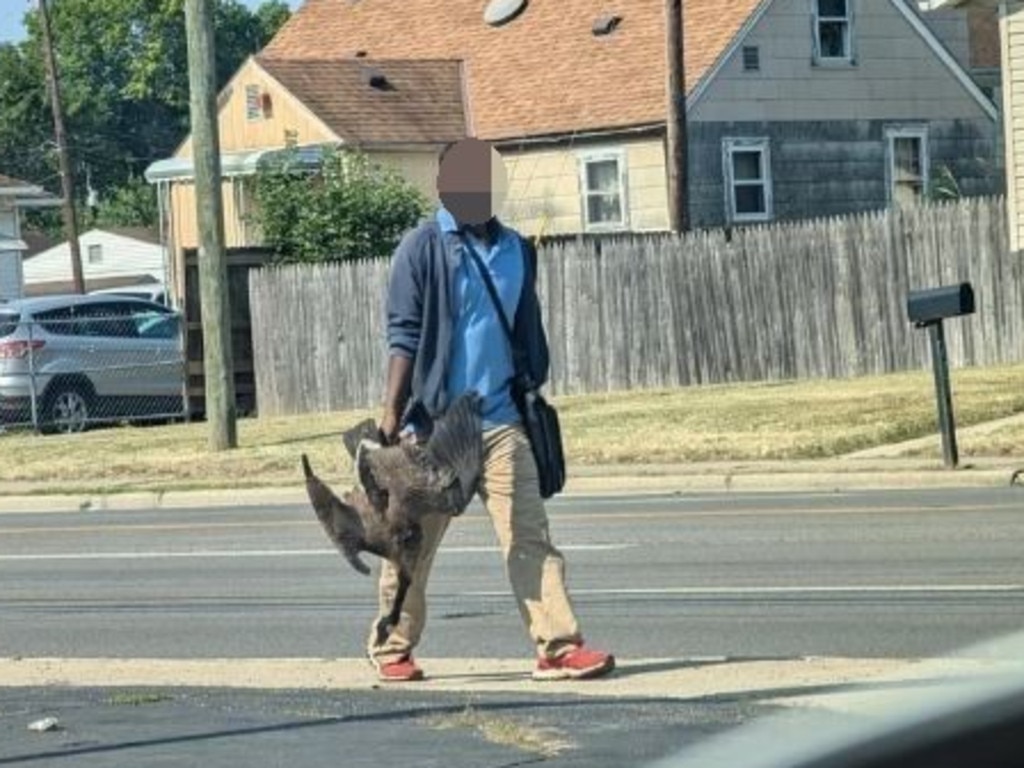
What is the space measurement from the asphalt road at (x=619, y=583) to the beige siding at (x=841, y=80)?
68.7 ft

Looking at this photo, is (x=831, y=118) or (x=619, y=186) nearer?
(x=619, y=186)

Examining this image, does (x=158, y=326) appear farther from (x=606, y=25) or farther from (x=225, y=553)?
(x=225, y=553)

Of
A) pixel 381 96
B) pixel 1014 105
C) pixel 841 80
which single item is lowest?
pixel 1014 105

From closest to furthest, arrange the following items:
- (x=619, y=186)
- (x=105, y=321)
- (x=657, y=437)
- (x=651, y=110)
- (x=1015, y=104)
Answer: (x=657, y=437), (x=1015, y=104), (x=105, y=321), (x=651, y=110), (x=619, y=186)

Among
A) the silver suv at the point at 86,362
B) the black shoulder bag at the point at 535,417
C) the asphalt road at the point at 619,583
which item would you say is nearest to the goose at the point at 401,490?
the black shoulder bag at the point at 535,417

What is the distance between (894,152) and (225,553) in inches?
1026

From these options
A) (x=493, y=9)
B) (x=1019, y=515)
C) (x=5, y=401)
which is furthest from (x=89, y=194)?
(x=1019, y=515)

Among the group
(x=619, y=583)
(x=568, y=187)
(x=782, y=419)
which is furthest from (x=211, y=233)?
(x=568, y=187)

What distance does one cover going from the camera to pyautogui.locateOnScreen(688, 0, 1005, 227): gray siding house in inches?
1447

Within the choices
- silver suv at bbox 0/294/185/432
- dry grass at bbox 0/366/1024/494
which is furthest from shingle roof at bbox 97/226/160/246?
dry grass at bbox 0/366/1024/494

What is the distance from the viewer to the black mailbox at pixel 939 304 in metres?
16.0

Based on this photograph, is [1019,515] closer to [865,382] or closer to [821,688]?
[821,688]

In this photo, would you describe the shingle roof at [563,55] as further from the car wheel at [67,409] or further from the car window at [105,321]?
the car wheel at [67,409]

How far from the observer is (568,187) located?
3738 cm
